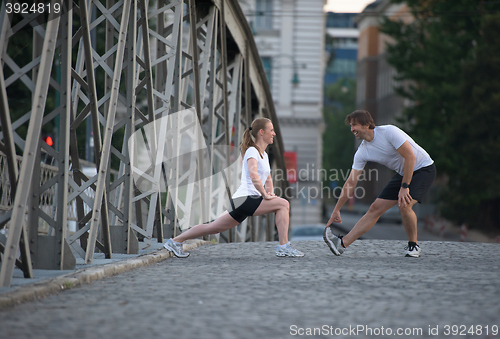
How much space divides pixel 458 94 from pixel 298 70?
59.2 ft

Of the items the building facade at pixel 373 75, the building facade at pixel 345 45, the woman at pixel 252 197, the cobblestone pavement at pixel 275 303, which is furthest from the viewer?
the building facade at pixel 345 45

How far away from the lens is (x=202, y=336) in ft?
14.8

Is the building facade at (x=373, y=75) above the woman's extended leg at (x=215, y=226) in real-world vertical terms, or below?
above

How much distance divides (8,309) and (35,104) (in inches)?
67.3

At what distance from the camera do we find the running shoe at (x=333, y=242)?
9430mm

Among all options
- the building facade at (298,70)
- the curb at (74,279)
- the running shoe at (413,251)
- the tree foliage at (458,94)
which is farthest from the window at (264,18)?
the curb at (74,279)

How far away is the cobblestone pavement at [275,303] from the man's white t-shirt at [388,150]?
1.20 m

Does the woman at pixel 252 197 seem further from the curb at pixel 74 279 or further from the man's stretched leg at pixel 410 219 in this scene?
the man's stretched leg at pixel 410 219

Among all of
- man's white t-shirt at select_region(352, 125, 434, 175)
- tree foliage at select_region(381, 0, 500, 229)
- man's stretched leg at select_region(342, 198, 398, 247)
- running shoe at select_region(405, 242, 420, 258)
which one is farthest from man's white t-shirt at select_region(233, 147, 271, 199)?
tree foliage at select_region(381, 0, 500, 229)

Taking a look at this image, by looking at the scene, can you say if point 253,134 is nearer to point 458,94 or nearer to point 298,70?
point 458,94

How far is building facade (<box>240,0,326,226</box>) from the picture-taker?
5022cm

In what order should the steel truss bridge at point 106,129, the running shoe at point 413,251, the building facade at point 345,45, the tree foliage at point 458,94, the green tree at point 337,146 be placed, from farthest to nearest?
1. the building facade at point 345,45
2. the green tree at point 337,146
3. the tree foliage at point 458,94
4. the running shoe at point 413,251
5. the steel truss bridge at point 106,129

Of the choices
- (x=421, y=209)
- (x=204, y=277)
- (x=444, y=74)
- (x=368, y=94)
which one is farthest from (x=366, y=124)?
(x=368, y=94)

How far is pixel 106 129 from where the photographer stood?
811 centimetres
